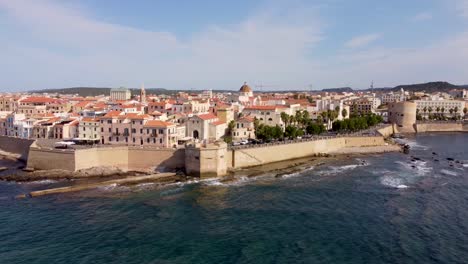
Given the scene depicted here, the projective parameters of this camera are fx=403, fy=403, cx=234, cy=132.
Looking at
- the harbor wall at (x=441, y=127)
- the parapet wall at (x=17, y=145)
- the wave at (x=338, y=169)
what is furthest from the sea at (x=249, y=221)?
the harbor wall at (x=441, y=127)

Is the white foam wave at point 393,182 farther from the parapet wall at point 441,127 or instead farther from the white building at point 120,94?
the white building at point 120,94

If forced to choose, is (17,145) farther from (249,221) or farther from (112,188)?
(249,221)

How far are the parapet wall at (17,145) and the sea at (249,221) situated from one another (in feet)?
37.9

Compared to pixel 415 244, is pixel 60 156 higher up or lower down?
higher up

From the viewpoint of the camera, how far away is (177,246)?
21.2 m

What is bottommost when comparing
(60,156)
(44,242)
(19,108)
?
(44,242)

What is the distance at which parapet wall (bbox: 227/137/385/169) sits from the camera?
4050 centimetres

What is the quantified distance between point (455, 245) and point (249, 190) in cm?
1507

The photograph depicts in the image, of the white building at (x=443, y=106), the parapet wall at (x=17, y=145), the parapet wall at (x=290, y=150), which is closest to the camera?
the parapet wall at (x=290, y=150)

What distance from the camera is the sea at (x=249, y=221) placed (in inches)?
796

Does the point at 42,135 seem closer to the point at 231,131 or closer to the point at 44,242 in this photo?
the point at 231,131

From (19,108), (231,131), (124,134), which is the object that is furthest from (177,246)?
(19,108)

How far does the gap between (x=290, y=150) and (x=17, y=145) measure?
31303 mm

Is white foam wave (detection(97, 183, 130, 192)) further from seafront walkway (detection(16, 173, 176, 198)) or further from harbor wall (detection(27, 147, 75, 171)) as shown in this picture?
harbor wall (detection(27, 147, 75, 171))
